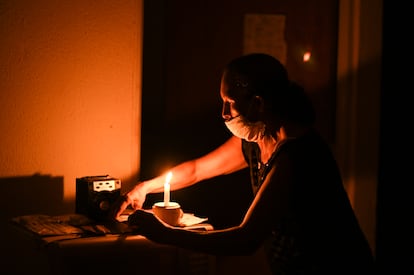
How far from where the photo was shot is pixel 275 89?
158 cm

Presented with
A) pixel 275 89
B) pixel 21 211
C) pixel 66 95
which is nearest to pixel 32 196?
pixel 21 211

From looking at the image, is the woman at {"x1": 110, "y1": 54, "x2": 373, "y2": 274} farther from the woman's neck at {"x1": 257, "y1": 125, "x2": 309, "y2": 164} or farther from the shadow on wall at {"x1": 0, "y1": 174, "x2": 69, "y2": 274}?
the shadow on wall at {"x1": 0, "y1": 174, "x2": 69, "y2": 274}

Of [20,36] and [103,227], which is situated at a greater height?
[20,36]

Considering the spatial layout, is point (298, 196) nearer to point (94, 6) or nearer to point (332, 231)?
point (332, 231)

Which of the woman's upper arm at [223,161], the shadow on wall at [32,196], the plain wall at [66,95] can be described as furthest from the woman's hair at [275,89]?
the shadow on wall at [32,196]

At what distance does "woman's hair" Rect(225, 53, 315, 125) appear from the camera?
1579mm

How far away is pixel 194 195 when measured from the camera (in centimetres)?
234

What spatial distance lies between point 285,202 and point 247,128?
12.3 inches

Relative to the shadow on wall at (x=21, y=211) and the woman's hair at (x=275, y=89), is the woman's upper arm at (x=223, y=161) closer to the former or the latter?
the woman's hair at (x=275, y=89)

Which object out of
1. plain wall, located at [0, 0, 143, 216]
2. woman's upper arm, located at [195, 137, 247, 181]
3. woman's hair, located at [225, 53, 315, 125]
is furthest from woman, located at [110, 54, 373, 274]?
plain wall, located at [0, 0, 143, 216]

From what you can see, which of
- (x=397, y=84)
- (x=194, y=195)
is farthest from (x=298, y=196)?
(x=397, y=84)

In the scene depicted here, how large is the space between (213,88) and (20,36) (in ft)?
2.57

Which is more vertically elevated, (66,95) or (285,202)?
(66,95)

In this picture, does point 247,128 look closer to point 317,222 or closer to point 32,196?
point 317,222
